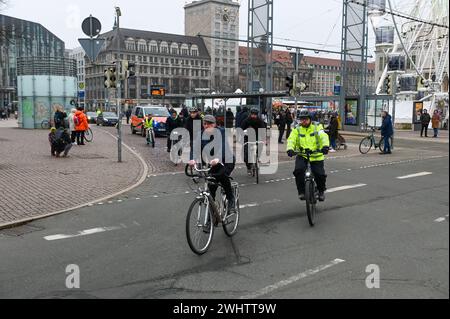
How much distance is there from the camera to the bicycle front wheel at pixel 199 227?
19.5 ft

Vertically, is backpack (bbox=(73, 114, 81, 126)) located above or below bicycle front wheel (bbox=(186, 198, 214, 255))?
above

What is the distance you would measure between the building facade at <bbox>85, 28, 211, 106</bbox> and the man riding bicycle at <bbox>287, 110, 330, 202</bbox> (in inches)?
4762

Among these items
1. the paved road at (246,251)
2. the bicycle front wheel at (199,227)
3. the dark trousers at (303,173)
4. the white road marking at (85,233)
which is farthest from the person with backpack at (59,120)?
the bicycle front wheel at (199,227)

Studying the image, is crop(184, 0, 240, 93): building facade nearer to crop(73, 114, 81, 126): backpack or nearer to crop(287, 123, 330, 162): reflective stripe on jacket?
crop(73, 114, 81, 126): backpack

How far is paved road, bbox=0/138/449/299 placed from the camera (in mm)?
4731

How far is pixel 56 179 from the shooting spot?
11844 millimetres

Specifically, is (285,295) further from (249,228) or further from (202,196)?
(249,228)

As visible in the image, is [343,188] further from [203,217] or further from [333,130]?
[333,130]

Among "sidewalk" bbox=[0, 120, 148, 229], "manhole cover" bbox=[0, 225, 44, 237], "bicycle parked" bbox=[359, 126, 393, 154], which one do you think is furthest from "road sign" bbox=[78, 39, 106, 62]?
"bicycle parked" bbox=[359, 126, 393, 154]

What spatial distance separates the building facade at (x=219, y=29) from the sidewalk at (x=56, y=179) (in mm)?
17932

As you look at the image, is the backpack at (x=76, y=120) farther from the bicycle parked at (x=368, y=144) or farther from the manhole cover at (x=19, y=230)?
the manhole cover at (x=19, y=230)

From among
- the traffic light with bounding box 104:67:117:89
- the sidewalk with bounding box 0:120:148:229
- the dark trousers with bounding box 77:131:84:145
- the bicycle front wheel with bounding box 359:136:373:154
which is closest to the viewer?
the sidewalk with bounding box 0:120:148:229

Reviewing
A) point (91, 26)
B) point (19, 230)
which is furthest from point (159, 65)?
Result: point (19, 230)
